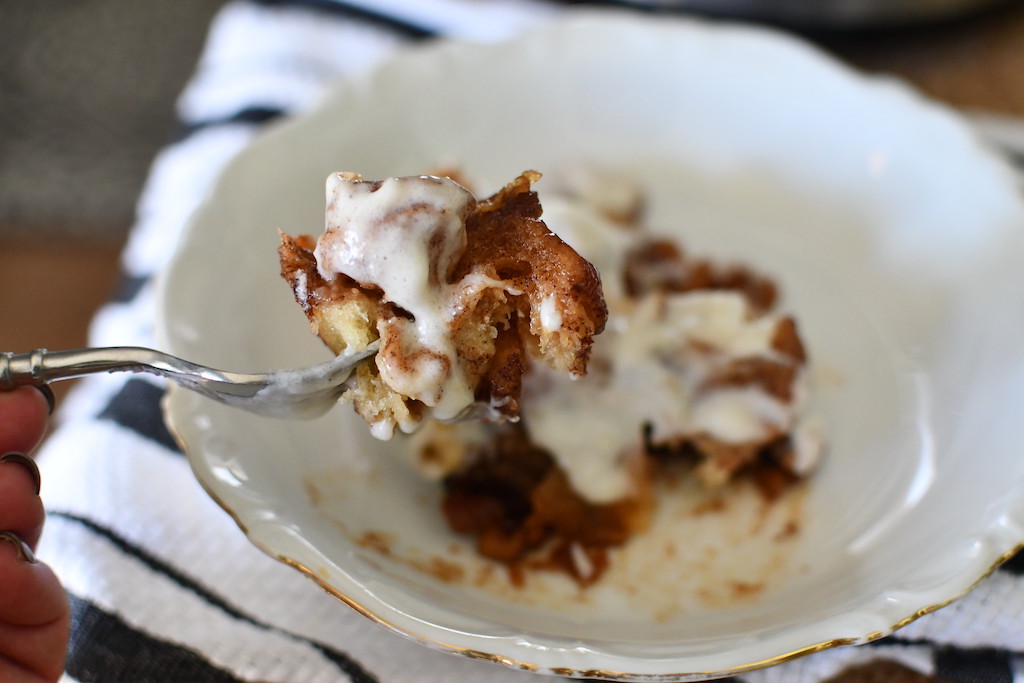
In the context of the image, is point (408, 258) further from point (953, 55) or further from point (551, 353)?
point (953, 55)

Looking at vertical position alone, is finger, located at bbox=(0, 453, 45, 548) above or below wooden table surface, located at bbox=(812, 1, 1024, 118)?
above

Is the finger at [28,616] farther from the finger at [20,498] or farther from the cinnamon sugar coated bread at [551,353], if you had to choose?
the cinnamon sugar coated bread at [551,353]

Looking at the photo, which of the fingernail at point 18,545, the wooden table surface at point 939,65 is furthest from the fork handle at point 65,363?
the wooden table surface at point 939,65

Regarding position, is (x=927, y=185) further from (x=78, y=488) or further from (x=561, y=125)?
(x=78, y=488)

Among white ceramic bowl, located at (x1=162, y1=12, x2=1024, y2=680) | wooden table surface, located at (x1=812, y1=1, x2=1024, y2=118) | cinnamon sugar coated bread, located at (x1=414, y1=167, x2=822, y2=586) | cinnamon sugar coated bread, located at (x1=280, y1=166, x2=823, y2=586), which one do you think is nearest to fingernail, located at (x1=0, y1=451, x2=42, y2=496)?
white ceramic bowl, located at (x1=162, y1=12, x2=1024, y2=680)

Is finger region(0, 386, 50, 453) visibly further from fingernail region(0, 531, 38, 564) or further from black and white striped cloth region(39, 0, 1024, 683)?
black and white striped cloth region(39, 0, 1024, 683)

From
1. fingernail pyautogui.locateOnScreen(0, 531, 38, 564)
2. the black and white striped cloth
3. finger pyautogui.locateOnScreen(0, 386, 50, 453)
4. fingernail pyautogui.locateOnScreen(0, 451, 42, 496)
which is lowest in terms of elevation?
the black and white striped cloth
